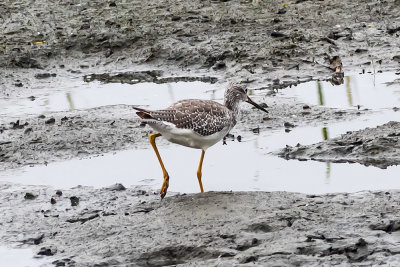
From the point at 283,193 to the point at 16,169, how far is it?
328cm

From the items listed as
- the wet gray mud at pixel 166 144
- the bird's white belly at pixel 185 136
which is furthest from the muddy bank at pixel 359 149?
the bird's white belly at pixel 185 136

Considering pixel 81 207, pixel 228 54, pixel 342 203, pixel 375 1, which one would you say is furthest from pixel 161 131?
pixel 375 1

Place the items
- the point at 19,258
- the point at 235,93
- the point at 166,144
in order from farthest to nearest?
Answer: the point at 166,144, the point at 235,93, the point at 19,258

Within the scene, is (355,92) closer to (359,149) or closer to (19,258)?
(359,149)

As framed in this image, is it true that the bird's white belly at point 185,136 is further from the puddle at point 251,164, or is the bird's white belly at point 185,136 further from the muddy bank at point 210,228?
the muddy bank at point 210,228

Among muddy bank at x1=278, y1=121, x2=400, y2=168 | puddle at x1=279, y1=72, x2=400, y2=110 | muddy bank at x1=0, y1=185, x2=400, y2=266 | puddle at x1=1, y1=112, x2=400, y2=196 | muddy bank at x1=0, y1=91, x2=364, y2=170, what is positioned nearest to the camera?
muddy bank at x1=0, y1=185, x2=400, y2=266

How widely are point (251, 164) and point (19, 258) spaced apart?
2971 millimetres

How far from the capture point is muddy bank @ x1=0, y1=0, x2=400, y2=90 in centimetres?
1285

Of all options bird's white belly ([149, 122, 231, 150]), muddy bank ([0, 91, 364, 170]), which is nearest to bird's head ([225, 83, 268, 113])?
bird's white belly ([149, 122, 231, 150])

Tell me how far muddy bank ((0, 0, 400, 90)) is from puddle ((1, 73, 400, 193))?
857 millimetres

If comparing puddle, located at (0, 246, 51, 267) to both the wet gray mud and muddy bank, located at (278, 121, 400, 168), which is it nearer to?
the wet gray mud

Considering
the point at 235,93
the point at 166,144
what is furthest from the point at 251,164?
the point at 166,144

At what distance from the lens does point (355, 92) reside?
11.5 m

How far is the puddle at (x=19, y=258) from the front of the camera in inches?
275
